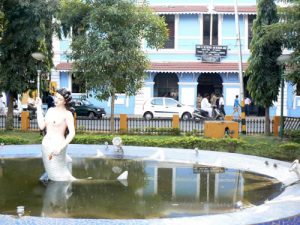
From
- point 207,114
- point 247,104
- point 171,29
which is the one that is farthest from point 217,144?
point 171,29

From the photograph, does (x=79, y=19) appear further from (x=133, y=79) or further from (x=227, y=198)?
(x=227, y=198)

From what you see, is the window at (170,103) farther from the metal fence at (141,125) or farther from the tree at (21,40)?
the tree at (21,40)

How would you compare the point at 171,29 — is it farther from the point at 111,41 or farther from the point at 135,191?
the point at 135,191

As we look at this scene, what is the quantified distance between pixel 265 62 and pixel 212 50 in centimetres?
1349

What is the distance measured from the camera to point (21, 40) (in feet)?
64.5

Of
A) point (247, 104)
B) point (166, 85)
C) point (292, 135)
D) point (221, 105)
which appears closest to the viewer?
point (292, 135)

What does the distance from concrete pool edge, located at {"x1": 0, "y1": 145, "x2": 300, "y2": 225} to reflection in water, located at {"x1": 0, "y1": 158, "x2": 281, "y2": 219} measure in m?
0.41

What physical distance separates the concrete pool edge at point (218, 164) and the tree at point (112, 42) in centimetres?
599

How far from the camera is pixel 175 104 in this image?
98.1 ft

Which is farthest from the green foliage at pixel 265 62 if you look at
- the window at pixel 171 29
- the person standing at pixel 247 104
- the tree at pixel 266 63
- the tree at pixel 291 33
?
the window at pixel 171 29

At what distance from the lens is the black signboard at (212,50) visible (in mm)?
32750

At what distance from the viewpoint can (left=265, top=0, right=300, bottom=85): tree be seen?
15.6 m

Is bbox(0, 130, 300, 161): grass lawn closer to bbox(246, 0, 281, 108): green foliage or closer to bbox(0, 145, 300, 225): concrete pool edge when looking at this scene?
bbox(0, 145, 300, 225): concrete pool edge

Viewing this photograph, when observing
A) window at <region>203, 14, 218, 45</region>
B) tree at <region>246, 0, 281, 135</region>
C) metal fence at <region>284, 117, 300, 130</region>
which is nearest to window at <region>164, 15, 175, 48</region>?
window at <region>203, 14, 218, 45</region>
